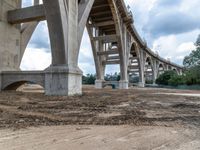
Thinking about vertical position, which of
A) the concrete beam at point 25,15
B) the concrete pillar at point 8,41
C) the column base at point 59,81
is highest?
the concrete beam at point 25,15

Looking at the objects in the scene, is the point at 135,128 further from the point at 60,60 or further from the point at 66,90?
the point at 60,60

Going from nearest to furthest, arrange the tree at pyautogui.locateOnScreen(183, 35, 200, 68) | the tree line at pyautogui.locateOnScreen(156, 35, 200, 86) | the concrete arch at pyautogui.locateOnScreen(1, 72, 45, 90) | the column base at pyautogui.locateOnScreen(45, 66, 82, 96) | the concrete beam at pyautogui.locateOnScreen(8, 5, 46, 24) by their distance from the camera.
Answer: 1. the column base at pyautogui.locateOnScreen(45, 66, 82, 96)
2. the concrete arch at pyautogui.locateOnScreen(1, 72, 45, 90)
3. the concrete beam at pyautogui.locateOnScreen(8, 5, 46, 24)
4. the tree at pyautogui.locateOnScreen(183, 35, 200, 68)
5. the tree line at pyautogui.locateOnScreen(156, 35, 200, 86)

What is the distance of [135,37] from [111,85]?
14695 mm

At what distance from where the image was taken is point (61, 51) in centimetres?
1412

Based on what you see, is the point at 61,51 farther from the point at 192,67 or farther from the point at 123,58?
the point at 192,67

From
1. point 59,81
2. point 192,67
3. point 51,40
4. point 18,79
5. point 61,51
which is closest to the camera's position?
point 59,81

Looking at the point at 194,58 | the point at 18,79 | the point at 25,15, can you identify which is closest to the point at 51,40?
the point at 18,79

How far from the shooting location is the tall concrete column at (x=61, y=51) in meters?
13.4

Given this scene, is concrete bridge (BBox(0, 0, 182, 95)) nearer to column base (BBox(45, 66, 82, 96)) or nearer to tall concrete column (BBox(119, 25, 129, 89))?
column base (BBox(45, 66, 82, 96))

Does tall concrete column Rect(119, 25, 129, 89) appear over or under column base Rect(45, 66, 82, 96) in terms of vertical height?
over

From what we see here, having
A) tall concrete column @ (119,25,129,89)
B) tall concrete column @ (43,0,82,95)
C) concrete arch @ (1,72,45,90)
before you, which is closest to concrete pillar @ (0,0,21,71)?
concrete arch @ (1,72,45,90)

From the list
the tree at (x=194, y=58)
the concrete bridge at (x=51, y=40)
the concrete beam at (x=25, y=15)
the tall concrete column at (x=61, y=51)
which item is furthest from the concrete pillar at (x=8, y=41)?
the tree at (x=194, y=58)

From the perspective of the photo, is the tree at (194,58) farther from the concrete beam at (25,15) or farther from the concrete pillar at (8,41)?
the concrete pillar at (8,41)

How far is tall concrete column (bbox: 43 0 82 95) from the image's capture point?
13406 mm
